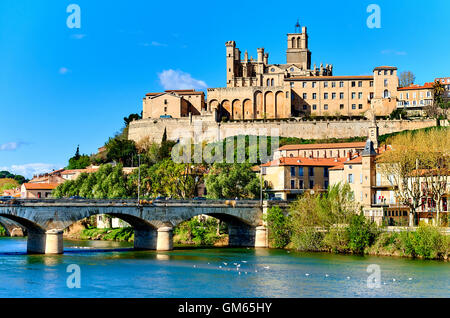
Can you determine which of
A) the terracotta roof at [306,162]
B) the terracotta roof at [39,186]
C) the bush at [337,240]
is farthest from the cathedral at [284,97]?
the bush at [337,240]

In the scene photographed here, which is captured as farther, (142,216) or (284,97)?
(284,97)

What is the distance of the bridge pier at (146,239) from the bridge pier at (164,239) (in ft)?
2.03

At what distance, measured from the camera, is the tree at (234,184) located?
7456cm

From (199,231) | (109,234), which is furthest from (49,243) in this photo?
(109,234)

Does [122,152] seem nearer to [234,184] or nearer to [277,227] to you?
[234,184]

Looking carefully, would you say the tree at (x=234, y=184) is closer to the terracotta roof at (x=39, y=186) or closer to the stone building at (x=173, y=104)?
the terracotta roof at (x=39, y=186)

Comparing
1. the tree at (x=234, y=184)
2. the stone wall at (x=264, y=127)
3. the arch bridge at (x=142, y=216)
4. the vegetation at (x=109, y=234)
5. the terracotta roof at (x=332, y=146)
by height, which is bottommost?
the vegetation at (x=109, y=234)

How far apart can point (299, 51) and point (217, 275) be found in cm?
9759

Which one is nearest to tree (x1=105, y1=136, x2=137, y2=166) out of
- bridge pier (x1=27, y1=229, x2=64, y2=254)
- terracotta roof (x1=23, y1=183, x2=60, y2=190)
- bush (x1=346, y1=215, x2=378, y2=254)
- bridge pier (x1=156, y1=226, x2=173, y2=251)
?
terracotta roof (x1=23, y1=183, x2=60, y2=190)

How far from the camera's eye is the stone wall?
112 m

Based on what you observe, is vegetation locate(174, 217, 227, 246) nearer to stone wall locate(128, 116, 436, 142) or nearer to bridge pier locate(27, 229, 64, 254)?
bridge pier locate(27, 229, 64, 254)

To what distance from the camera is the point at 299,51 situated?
13775 cm

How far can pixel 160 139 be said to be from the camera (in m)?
120
